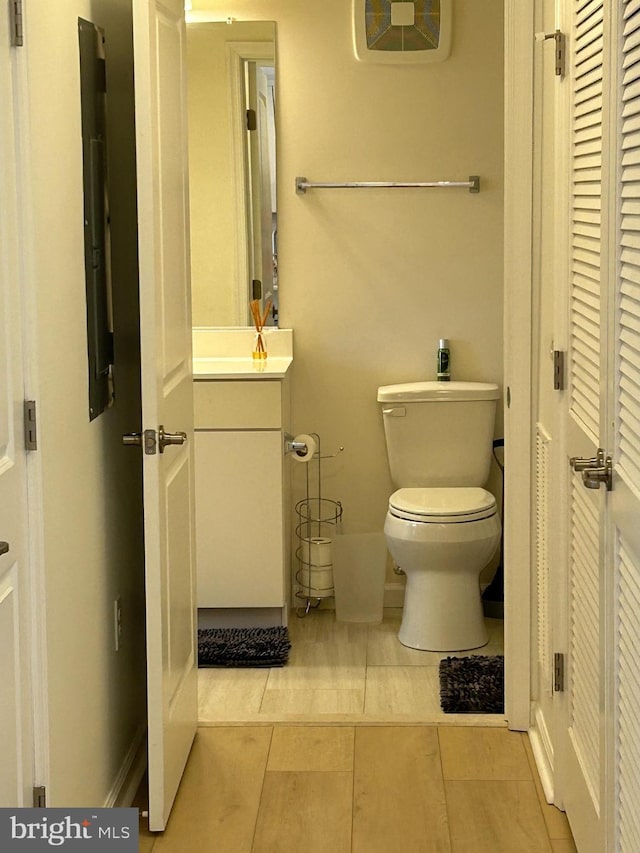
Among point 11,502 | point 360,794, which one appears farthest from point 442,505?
point 11,502

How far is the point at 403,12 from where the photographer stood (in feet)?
13.8

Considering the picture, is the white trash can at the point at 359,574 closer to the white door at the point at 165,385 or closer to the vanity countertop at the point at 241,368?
the vanity countertop at the point at 241,368

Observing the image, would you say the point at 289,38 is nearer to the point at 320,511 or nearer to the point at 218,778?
the point at 320,511

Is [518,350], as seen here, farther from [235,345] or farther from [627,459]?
[235,345]

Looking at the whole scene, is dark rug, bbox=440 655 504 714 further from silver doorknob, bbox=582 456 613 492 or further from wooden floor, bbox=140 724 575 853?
silver doorknob, bbox=582 456 613 492

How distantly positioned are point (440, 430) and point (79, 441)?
6.81 feet

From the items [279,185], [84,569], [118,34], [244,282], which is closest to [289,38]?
[279,185]

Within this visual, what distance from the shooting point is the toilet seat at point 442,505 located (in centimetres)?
391

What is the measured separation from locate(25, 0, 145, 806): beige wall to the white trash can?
4.43ft

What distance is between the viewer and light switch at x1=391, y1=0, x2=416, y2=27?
4.21 metres

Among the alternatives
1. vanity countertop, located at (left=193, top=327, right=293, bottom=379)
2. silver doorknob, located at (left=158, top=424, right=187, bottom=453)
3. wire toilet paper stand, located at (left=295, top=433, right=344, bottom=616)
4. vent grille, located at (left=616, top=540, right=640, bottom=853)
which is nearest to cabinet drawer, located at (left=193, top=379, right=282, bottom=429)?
vanity countertop, located at (left=193, top=327, right=293, bottom=379)

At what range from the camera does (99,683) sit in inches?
103

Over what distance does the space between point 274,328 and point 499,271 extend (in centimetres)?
86
